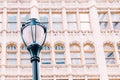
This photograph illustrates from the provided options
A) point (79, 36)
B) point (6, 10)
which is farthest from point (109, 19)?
point (6, 10)

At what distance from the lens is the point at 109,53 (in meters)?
28.5

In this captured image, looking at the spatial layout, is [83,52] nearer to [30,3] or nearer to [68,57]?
[68,57]

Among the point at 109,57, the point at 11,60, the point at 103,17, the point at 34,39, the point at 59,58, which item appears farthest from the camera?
the point at 103,17

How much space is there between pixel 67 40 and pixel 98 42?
Answer: 9.16ft

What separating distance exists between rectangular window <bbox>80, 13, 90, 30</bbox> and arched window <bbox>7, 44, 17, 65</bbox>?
21.6 ft

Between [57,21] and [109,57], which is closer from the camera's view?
[109,57]

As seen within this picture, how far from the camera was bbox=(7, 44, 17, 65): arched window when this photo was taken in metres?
27.3

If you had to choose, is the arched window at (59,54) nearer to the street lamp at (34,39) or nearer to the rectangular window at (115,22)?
the rectangular window at (115,22)

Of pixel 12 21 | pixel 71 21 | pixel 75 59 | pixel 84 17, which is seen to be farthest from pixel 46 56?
pixel 84 17

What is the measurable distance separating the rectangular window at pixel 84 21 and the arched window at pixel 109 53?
259cm

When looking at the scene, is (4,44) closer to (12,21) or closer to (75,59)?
(12,21)

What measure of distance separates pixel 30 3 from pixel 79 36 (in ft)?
18.8

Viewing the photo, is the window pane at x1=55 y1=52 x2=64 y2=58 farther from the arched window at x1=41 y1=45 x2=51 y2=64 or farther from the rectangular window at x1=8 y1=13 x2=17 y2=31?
the rectangular window at x1=8 y1=13 x2=17 y2=31

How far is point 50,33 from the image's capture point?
1127 inches
